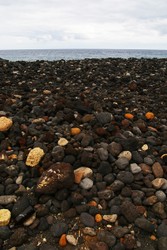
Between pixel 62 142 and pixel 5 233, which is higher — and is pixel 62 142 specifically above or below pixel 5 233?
above

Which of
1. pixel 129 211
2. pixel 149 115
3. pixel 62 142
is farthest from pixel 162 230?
pixel 149 115

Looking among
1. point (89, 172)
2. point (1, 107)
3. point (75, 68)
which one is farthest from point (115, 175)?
point (75, 68)

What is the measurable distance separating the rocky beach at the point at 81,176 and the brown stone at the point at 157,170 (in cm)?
2

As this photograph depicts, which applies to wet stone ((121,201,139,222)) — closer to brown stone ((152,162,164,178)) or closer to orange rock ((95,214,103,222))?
orange rock ((95,214,103,222))

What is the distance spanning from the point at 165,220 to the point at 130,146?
1540 mm

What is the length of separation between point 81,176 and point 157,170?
1289 millimetres

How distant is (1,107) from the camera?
6871 millimetres

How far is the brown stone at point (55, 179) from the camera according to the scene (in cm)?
431

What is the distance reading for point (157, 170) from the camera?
4941 mm

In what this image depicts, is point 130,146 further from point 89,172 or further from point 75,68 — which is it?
point 75,68

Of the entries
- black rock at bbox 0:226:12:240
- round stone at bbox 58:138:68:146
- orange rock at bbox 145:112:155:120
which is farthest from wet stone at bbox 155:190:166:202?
orange rock at bbox 145:112:155:120

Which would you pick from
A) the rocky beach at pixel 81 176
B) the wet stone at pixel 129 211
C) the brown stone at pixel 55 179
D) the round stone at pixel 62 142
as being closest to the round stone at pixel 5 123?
the rocky beach at pixel 81 176

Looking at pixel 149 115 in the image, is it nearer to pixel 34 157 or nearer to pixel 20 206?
pixel 34 157

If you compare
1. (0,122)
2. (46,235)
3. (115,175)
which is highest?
(0,122)
